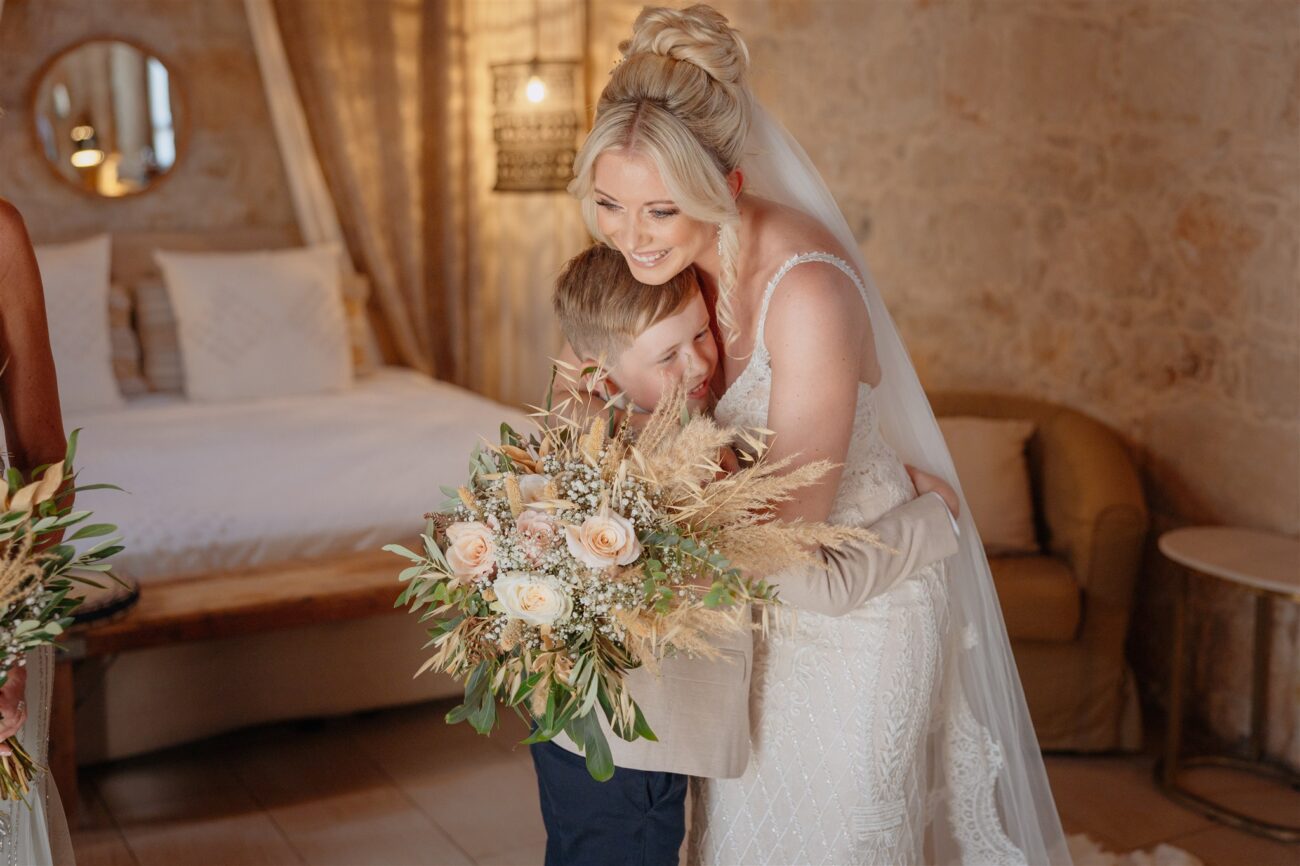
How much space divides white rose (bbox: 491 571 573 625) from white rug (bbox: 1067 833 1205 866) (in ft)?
6.34

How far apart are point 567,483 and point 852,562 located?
1.67 feet

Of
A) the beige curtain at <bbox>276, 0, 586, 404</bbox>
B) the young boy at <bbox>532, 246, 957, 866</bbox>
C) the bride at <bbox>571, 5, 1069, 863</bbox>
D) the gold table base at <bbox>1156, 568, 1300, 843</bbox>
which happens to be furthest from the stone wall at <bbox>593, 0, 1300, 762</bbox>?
the young boy at <bbox>532, 246, 957, 866</bbox>

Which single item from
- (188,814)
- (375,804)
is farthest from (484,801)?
(188,814)

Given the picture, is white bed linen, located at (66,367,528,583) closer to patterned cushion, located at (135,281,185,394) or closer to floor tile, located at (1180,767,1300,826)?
patterned cushion, located at (135,281,185,394)

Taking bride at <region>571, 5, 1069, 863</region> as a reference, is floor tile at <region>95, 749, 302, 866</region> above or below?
below

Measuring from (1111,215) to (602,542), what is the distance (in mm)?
2899

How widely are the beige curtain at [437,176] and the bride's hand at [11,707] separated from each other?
4157 mm

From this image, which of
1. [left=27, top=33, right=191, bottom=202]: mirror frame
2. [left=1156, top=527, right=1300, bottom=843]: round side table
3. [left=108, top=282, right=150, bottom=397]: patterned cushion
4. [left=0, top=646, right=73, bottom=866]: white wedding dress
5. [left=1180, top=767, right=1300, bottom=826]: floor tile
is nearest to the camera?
[left=0, top=646, right=73, bottom=866]: white wedding dress

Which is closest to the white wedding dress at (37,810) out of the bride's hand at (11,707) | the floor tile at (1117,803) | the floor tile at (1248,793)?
the bride's hand at (11,707)

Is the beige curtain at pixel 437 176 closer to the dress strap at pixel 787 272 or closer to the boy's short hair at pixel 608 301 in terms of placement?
the boy's short hair at pixel 608 301

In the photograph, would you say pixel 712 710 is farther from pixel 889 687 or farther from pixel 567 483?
pixel 567 483

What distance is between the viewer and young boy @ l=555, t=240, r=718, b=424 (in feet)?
6.48

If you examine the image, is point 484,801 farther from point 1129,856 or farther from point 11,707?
point 11,707

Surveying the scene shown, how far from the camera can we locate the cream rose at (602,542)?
60.7 inches
